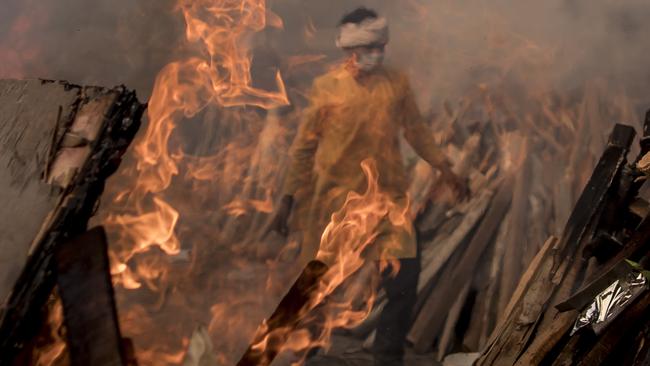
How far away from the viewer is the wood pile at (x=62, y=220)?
5.27ft

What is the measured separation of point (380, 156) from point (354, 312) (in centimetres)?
166

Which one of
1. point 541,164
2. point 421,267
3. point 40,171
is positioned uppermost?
point 40,171

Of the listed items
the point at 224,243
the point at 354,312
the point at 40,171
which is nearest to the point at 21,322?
the point at 40,171

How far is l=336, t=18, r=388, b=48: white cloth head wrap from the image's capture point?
5.72 m

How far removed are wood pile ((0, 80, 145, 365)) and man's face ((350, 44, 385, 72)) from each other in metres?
4.00

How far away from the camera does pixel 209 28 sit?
6973 millimetres

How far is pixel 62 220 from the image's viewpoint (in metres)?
1.65

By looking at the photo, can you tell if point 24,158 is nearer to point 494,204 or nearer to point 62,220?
point 62,220

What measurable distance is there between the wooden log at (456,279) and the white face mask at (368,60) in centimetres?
185

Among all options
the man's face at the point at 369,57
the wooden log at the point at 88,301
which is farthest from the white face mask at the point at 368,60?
the wooden log at the point at 88,301

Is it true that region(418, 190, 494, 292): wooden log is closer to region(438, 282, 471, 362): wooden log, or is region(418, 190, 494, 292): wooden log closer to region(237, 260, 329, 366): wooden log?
region(438, 282, 471, 362): wooden log

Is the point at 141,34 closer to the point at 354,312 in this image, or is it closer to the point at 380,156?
the point at 380,156

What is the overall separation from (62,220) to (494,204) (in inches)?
188

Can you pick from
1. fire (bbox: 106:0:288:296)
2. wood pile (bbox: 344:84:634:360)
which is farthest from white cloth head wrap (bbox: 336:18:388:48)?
fire (bbox: 106:0:288:296)
